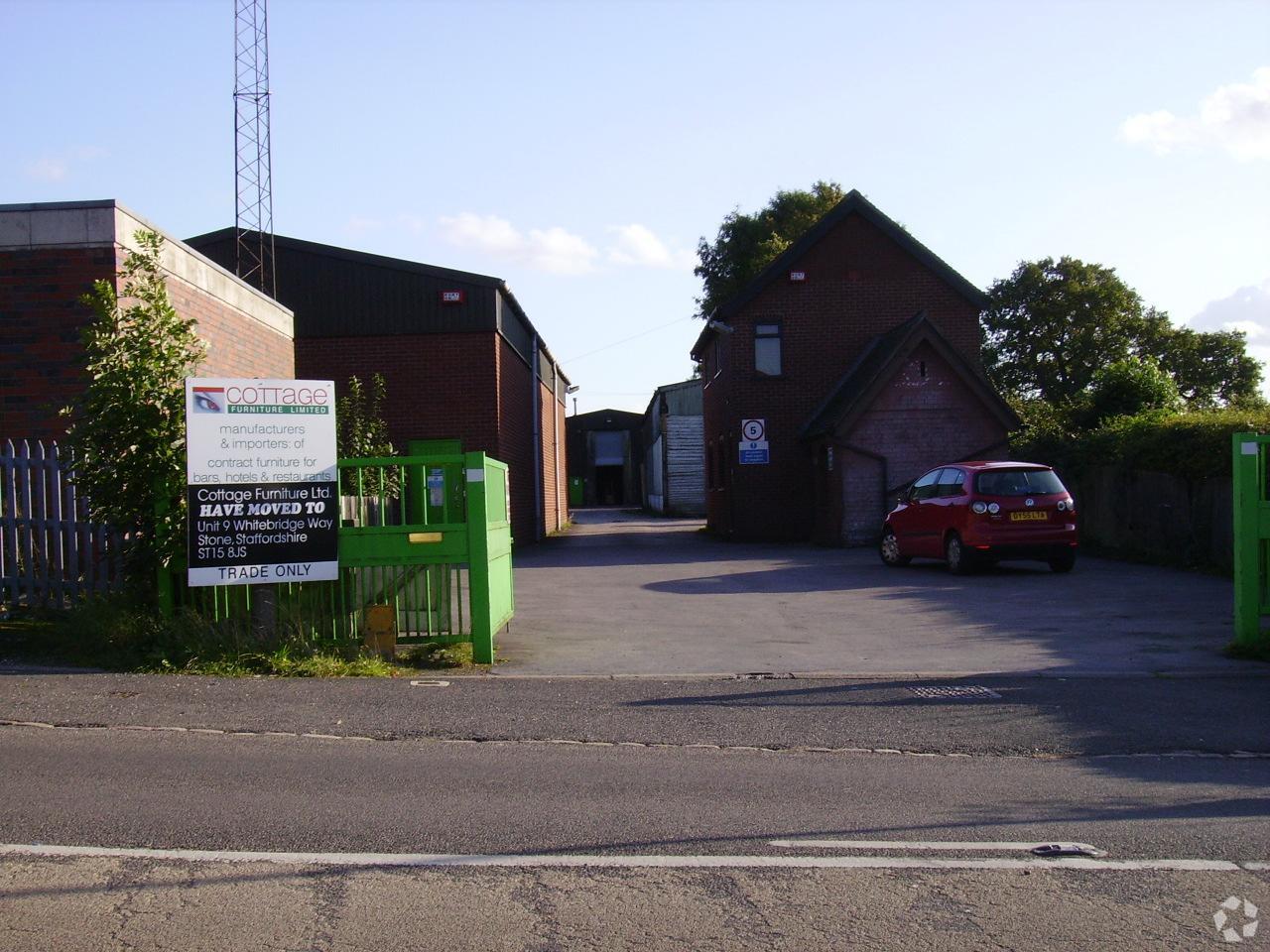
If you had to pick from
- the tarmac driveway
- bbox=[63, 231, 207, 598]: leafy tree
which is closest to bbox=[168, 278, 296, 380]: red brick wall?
bbox=[63, 231, 207, 598]: leafy tree

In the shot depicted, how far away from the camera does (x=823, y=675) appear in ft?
31.3

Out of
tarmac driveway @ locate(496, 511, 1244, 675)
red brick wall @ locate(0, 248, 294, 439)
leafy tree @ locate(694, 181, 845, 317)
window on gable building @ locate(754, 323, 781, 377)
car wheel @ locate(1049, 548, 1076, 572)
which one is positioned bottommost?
tarmac driveway @ locate(496, 511, 1244, 675)

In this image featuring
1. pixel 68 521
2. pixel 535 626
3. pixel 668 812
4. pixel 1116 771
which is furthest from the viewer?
pixel 535 626

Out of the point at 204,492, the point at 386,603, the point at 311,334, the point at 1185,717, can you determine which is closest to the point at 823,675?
the point at 1185,717

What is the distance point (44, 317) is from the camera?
12.1 m

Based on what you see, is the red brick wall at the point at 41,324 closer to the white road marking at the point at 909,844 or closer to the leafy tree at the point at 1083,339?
the white road marking at the point at 909,844

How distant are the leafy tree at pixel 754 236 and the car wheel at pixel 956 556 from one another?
32289 mm

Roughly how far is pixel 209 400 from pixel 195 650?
6.75ft

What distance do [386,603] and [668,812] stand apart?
16.8 feet

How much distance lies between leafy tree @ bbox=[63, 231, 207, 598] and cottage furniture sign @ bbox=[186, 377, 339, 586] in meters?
0.44

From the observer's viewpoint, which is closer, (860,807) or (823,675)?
(860,807)

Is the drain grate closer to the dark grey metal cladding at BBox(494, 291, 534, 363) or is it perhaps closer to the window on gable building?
the dark grey metal cladding at BBox(494, 291, 534, 363)

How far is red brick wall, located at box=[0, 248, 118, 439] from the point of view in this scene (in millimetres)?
12070

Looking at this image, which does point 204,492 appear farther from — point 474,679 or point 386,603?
point 474,679
